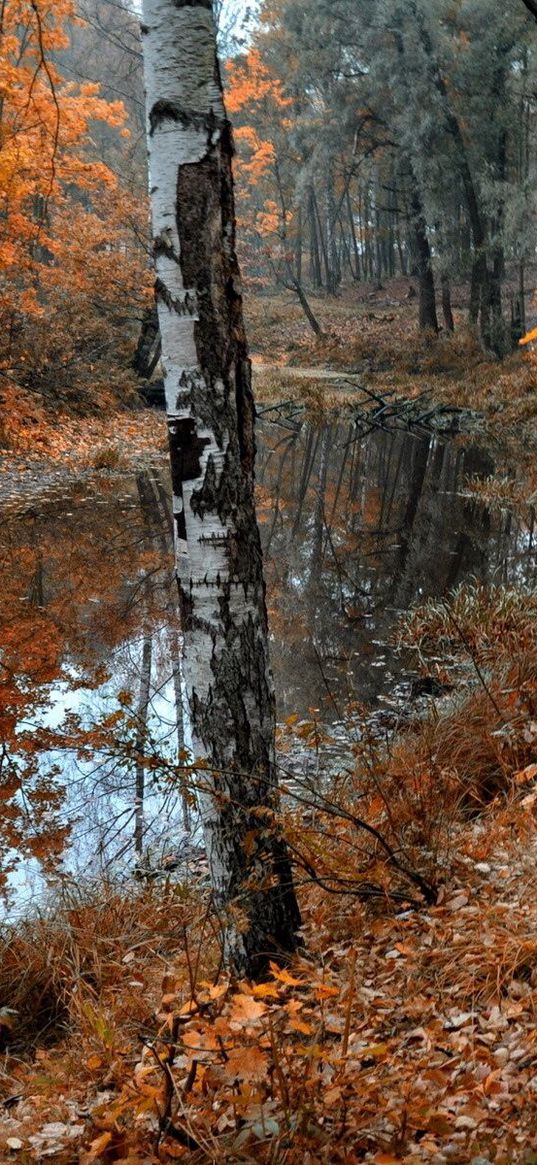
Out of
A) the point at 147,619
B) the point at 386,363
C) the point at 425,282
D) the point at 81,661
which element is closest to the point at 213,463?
the point at 81,661

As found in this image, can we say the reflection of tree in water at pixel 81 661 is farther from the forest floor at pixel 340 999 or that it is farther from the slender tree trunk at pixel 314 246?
the slender tree trunk at pixel 314 246

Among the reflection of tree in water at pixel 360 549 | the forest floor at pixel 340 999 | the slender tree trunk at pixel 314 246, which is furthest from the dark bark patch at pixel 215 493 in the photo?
the slender tree trunk at pixel 314 246

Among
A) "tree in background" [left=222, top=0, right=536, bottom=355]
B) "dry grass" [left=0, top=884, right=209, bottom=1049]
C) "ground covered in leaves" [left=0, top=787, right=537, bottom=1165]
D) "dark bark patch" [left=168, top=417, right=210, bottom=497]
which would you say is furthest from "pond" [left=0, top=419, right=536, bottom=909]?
"tree in background" [left=222, top=0, right=536, bottom=355]

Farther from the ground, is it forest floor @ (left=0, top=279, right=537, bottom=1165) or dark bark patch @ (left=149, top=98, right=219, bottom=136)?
dark bark patch @ (left=149, top=98, right=219, bottom=136)

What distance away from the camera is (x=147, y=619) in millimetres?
9461

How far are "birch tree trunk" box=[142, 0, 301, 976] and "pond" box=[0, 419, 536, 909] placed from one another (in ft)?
0.95

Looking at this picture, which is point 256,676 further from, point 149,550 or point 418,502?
point 418,502

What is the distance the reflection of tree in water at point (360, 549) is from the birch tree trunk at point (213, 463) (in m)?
3.32

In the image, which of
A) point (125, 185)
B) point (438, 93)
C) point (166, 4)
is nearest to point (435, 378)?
point (438, 93)

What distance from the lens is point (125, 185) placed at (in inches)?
1043

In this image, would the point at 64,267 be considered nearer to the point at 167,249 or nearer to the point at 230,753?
the point at 167,249

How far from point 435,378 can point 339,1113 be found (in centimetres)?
2824

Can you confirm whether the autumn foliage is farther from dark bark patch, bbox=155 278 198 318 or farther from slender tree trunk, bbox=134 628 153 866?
dark bark patch, bbox=155 278 198 318

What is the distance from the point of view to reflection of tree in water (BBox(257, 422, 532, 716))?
8219 mm
